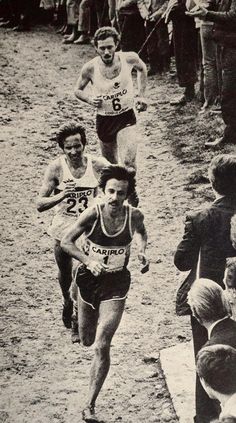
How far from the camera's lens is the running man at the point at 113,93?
9.26 meters

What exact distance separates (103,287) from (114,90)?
3.20 m

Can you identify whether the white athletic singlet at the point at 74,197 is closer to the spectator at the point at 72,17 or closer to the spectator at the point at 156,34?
the spectator at the point at 156,34

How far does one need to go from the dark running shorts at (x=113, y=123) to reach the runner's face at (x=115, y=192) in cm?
298

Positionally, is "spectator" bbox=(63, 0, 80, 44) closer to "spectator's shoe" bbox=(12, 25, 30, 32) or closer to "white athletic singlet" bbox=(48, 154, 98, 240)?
"spectator's shoe" bbox=(12, 25, 30, 32)

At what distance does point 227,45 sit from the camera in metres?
10.6

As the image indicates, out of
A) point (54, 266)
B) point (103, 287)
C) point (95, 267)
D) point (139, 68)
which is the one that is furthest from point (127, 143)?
point (95, 267)

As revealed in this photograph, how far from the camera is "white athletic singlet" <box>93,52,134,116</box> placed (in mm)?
9320

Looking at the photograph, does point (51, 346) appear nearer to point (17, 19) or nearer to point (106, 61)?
point (106, 61)

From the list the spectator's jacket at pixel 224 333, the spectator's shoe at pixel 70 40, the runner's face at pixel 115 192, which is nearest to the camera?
the spectator's jacket at pixel 224 333

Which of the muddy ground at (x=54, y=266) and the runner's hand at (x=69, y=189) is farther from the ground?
the runner's hand at (x=69, y=189)

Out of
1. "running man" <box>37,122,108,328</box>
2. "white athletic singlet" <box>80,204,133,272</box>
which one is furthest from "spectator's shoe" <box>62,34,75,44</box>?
"white athletic singlet" <box>80,204,133,272</box>

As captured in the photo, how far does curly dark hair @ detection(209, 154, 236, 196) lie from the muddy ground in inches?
73.4

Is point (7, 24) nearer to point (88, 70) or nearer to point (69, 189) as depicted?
point (88, 70)

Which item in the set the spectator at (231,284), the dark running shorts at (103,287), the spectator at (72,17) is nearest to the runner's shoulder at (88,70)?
the dark running shorts at (103,287)
